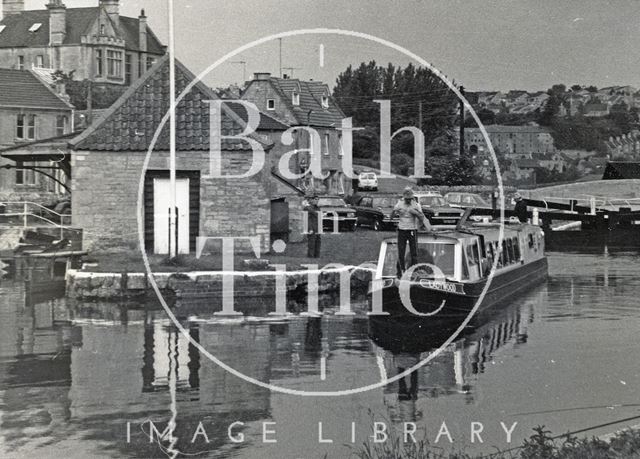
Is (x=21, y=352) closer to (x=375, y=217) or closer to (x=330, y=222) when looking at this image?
(x=330, y=222)

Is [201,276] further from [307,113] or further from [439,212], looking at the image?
[307,113]

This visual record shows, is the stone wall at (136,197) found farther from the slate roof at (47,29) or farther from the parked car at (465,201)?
the slate roof at (47,29)

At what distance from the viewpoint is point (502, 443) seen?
46.1 ft

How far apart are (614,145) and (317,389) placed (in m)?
125

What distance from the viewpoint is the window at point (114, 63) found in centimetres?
11075

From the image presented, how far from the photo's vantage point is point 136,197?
32.8 metres

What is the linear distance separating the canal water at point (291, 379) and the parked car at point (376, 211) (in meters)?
24.6

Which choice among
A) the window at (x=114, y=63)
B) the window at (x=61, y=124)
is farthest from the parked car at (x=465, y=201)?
the window at (x=114, y=63)

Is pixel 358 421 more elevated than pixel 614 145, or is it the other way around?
pixel 614 145

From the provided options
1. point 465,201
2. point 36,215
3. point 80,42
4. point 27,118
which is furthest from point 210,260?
point 80,42

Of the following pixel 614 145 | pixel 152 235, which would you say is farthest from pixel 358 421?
pixel 614 145

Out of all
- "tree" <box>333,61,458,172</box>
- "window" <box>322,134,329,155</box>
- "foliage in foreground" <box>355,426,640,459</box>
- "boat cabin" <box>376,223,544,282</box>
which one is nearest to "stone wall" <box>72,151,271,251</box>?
"boat cabin" <box>376,223,544,282</box>

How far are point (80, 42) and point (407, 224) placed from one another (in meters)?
90.5

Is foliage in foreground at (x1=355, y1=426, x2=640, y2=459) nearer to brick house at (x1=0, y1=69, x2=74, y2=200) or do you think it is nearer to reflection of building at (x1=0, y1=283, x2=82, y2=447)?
reflection of building at (x1=0, y1=283, x2=82, y2=447)
